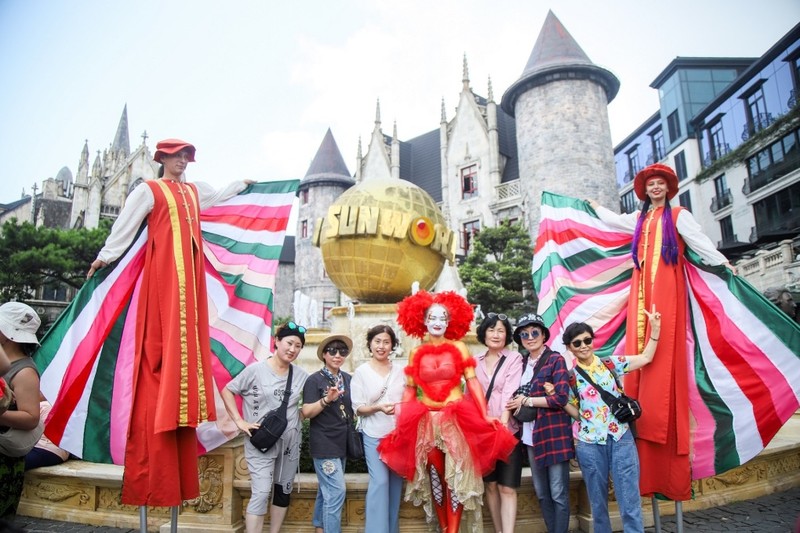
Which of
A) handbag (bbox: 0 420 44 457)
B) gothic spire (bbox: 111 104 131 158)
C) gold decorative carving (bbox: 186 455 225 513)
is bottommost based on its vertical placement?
gold decorative carving (bbox: 186 455 225 513)

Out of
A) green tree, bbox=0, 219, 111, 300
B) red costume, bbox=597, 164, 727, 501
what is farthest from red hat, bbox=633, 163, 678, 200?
green tree, bbox=0, 219, 111, 300

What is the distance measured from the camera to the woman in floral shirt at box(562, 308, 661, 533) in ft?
12.0

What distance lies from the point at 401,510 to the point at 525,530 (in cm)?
111

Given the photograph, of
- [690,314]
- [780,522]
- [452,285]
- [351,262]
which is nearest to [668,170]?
[690,314]

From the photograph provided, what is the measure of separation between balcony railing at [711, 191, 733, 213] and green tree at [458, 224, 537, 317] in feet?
47.2

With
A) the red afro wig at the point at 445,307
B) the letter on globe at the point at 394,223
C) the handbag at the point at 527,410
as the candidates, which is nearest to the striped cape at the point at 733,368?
the handbag at the point at 527,410

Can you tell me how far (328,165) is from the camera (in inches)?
1563

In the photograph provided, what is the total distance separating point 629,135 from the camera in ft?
135

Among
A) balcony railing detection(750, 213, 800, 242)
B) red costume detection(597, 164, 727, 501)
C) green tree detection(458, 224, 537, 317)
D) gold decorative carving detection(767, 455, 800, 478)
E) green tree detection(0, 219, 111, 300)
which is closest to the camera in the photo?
red costume detection(597, 164, 727, 501)

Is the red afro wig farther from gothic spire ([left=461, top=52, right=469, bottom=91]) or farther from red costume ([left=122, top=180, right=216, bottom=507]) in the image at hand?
gothic spire ([left=461, top=52, right=469, bottom=91])

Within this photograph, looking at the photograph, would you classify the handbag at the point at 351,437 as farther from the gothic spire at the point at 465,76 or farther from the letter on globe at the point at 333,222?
the gothic spire at the point at 465,76

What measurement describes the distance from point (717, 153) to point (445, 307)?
34.7 meters

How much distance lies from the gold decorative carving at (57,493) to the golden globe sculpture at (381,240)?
4.34m

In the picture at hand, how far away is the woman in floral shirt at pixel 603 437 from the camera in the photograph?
144 inches
